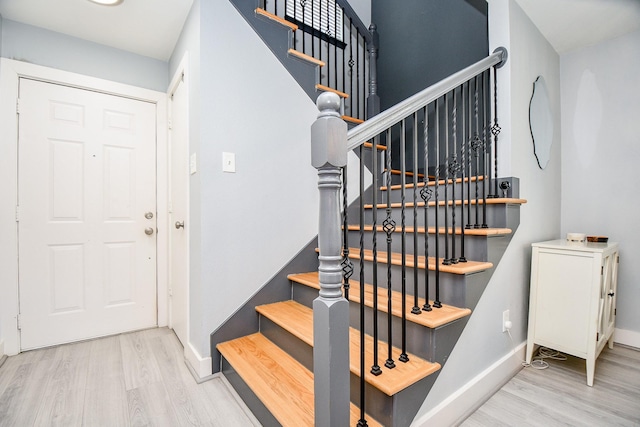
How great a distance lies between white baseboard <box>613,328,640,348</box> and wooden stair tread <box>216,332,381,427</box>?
7.61 ft

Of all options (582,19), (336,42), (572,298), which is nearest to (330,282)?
(572,298)

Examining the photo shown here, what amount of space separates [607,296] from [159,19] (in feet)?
Answer: 11.5

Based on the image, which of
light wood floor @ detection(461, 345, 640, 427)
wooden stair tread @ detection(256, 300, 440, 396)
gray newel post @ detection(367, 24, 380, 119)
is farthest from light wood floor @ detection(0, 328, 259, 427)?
gray newel post @ detection(367, 24, 380, 119)

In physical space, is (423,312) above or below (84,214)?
below

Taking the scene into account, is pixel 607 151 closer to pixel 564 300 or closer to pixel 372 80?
pixel 564 300

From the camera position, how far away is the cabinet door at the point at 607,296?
180 cm

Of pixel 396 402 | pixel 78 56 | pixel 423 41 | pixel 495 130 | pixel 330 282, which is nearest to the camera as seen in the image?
pixel 330 282

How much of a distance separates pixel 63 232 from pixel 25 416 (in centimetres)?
127

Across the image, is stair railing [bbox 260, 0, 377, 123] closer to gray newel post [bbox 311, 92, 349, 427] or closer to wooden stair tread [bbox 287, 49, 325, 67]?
wooden stair tread [bbox 287, 49, 325, 67]

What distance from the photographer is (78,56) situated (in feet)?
7.63

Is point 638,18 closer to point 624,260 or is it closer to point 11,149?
point 624,260

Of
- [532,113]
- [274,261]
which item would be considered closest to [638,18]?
A: [532,113]

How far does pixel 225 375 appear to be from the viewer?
1.76m

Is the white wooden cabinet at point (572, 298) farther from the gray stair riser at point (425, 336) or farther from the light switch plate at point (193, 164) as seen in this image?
the light switch plate at point (193, 164)
